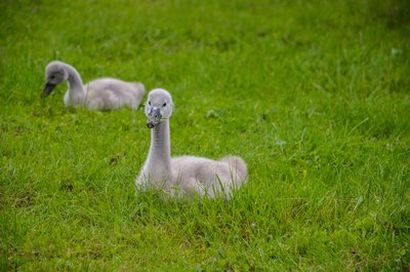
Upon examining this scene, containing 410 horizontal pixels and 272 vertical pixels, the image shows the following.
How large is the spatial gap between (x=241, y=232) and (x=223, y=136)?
7.22 feet

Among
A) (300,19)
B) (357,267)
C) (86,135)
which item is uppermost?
(300,19)

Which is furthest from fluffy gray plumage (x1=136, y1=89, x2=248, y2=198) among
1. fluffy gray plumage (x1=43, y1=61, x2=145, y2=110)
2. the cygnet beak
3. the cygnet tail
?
the cygnet beak

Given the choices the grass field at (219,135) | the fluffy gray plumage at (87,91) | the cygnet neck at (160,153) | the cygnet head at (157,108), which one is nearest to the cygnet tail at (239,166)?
the grass field at (219,135)

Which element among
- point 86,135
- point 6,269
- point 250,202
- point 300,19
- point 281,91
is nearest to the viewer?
point 6,269

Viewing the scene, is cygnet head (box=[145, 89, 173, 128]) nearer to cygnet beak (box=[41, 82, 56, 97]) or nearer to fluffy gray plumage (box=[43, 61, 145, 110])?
fluffy gray plumage (box=[43, 61, 145, 110])

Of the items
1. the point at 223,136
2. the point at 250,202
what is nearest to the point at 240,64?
the point at 223,136

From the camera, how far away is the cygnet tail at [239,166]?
609 centimetres

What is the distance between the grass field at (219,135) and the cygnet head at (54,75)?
7.9 inches

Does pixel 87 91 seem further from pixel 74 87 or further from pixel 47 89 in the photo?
pixel 47 89

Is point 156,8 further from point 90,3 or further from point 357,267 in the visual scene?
point 357,267

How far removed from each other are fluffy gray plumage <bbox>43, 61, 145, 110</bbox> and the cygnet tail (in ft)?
7.27

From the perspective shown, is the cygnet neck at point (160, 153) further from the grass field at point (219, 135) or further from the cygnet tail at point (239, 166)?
the cygnet tail at point (239, 166)

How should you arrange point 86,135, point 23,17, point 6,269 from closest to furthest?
1. point 6,269
2. point 86,135
3. point 23,17

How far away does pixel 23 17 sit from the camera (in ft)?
34.6
